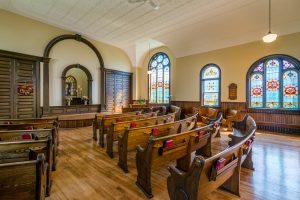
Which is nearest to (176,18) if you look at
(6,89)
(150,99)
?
(150,99)

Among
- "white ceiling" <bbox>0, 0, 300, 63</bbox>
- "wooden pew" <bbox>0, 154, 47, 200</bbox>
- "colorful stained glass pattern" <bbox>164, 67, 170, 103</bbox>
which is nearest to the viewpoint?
"wooden pew" <bbox>0, 154, 47, 200</bbox>

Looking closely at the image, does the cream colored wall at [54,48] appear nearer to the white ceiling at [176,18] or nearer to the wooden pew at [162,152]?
the white ceiling at [176,18]

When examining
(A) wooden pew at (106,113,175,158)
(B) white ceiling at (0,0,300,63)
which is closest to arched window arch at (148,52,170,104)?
(B) white ceiling at (0,0,300,63)

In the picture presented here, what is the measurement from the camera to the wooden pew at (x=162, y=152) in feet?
6.56

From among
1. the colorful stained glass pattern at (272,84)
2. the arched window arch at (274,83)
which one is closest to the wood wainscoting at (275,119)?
the arched window arch at (274,83)

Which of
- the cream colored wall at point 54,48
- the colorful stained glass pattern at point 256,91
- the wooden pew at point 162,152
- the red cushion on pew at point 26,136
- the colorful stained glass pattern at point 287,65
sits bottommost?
the wooden pew at point 162,152

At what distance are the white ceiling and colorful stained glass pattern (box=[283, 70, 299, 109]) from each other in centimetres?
148

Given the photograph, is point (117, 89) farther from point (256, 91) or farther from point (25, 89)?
point (256, 91)

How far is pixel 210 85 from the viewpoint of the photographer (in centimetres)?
741

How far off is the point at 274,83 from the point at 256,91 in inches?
24.5

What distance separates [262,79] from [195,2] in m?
3.85

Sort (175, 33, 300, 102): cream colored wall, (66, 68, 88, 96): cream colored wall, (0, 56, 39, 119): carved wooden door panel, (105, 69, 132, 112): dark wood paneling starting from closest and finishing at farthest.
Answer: (0, 56, 39, 119): carved wooden door panel, (175, 33, 300, 102): cream colored wall, (66, 68, 88, 96): cream colored wall, (105, 69, 132, 112): dark wood paneling

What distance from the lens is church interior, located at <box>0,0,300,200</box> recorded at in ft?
6.46

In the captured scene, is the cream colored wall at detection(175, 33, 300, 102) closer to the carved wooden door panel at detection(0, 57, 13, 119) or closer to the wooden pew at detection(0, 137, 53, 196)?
the wooden pew at detection(0, 137, 53, 196)
